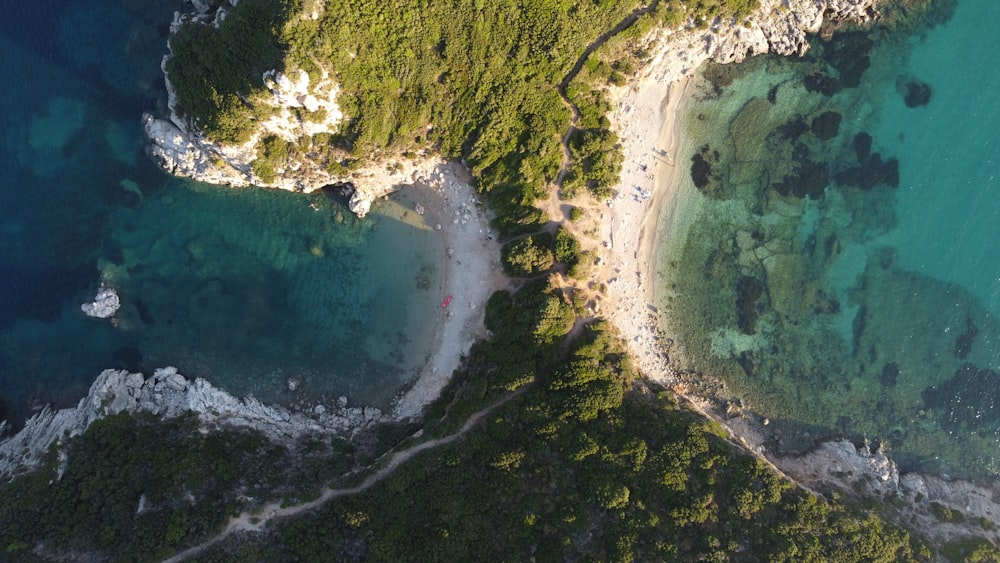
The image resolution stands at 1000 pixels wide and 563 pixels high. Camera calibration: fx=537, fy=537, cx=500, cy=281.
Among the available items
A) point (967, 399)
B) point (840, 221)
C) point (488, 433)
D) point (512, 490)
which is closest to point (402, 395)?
point (488, 433)

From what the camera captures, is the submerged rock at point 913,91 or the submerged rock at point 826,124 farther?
the submerged rock at point 913,91

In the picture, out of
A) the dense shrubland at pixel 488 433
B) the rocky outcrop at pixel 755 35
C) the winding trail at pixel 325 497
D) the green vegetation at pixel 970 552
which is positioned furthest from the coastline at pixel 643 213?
the green vegetation at pixel 970 552

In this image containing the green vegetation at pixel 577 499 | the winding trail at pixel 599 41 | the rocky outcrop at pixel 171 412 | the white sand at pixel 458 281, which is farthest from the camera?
the white sand at pixel 458 281

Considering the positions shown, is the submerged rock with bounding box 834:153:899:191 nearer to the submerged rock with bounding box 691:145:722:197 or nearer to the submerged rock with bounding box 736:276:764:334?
the submerged rock with bounding box 691:145:722:197

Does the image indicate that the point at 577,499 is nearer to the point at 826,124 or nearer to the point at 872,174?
the point at 872,174

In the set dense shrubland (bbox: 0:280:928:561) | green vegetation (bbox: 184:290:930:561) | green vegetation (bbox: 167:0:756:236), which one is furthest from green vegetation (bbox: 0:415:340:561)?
green vegetation (bbox: 167:0:756:236)

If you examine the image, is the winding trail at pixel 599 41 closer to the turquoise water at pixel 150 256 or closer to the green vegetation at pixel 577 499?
the turquoise water at pixel 150 256

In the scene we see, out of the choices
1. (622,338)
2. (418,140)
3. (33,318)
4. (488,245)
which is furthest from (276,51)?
(622,338)
